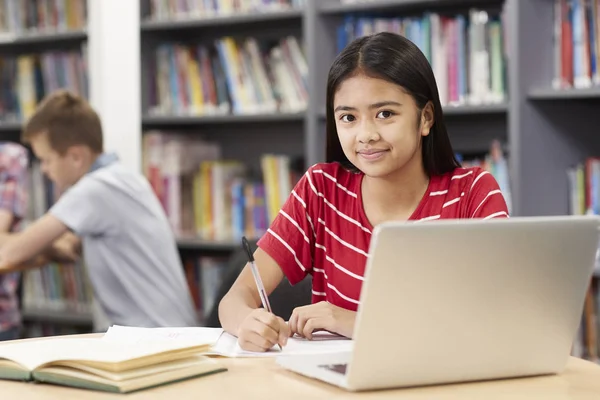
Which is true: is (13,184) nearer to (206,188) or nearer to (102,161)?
(102,161)

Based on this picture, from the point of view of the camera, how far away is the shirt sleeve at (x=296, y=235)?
6.09 feet

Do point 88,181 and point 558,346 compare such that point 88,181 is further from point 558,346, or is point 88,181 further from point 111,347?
point 558,346

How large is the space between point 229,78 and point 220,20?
8.3 inches

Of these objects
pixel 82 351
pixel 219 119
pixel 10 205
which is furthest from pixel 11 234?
pixel 82 351

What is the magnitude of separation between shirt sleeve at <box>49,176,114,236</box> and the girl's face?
1.31 metres

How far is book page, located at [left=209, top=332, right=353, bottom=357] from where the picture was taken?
4.60 ft

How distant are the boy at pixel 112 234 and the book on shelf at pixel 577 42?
4.25ft

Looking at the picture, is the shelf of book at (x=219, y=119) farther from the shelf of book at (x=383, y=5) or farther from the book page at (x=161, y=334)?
the book page at (x=161, y=334)

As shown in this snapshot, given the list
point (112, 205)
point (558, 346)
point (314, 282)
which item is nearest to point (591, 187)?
point (314, 282)

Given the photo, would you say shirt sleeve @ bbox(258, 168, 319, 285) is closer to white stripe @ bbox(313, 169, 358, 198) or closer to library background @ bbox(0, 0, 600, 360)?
white stripe @ bbox(313, 169, 358, 198)

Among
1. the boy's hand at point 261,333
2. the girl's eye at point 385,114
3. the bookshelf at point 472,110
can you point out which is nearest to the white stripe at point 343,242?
the girl's eye at point 385,114

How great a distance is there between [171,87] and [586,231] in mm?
2626

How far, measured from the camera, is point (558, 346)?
1.26 metres

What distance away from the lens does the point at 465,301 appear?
3.76 feet
